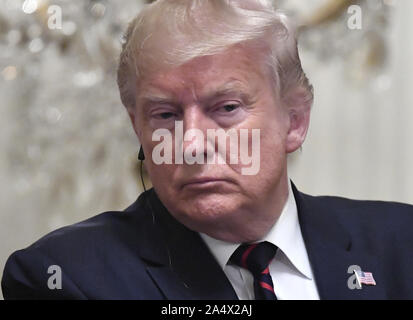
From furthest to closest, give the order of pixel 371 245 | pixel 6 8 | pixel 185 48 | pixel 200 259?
pixel 6 8 → pixel 371 245 → pixel 200 259 → pixel 185 48

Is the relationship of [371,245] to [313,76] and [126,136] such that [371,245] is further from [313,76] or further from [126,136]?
[126,136]

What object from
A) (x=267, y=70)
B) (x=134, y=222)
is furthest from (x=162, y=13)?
(x=134, y=222)

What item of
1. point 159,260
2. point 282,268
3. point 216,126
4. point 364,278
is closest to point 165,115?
point 216,126

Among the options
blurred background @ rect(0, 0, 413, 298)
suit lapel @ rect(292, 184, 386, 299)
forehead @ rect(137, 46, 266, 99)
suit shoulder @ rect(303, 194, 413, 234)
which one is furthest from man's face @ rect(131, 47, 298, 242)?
blurred background @ rect(0, 0, 413, 298)

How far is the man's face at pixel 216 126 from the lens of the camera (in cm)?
120

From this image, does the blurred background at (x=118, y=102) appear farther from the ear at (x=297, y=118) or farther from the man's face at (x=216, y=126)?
the man's face at (x=216, y=126)

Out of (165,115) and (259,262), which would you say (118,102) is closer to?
(165,115)

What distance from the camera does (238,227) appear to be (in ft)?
4.21

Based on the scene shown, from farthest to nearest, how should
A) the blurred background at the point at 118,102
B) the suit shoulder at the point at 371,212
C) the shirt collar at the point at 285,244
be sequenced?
1. the blurred background at the point at 118,102
2. the suit shoulder at the point at 371,212
3. the shirt collar at the point at 285,244

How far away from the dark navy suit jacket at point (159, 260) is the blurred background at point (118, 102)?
37 cm

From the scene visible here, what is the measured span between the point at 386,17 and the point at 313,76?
27cm

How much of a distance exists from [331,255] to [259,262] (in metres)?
0.18

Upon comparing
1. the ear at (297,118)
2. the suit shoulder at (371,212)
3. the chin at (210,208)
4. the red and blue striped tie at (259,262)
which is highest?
the ear at (297,118)

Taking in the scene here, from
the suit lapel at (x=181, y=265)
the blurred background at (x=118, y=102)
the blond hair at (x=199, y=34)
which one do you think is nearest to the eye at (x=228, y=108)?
the blond hair at (x=199, y=34)
